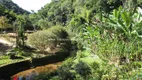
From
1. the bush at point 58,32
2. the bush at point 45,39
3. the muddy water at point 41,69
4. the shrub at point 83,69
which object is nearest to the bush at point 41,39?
the bush at point 45,39

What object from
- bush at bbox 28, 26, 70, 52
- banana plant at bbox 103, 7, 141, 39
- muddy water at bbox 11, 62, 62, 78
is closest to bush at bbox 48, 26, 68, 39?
bush at bbox 28, 26, 70, 52

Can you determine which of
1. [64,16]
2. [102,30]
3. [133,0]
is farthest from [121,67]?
[64,16]

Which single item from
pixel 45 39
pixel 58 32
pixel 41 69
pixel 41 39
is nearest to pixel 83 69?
pixel 41 69

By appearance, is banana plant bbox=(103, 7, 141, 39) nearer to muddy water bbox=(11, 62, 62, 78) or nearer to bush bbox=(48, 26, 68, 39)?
muddy water bbox=(11, 62, 62, 78)

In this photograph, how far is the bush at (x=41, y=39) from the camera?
29.4 meters

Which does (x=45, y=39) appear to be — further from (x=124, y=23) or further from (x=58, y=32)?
(x=124, y=23)

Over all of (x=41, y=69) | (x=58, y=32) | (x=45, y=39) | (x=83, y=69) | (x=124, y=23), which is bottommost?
(x=41, y=69)

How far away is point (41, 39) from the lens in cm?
2941

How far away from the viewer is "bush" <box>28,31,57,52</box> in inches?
1157

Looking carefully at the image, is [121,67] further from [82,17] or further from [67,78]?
[82,17]

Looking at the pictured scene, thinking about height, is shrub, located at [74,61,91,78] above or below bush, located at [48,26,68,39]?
above

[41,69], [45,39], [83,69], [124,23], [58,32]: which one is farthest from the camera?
[58,32]

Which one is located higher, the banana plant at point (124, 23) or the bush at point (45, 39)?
the banana plant at point (124, 23)

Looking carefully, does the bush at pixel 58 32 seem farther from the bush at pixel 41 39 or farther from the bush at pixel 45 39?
the bush at pixel 41 39
